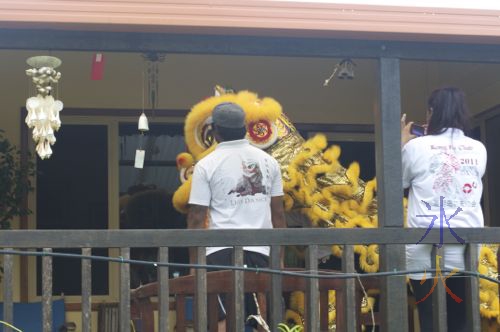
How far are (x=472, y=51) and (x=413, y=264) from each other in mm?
1258

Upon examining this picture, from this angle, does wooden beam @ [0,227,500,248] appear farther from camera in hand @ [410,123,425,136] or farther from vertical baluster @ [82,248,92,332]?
camera in hand @ [410,123,425,136]

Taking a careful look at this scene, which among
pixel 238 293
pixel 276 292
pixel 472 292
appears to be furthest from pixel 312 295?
pixel 472 292

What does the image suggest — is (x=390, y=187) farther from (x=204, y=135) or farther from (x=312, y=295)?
(x=204, y=135)

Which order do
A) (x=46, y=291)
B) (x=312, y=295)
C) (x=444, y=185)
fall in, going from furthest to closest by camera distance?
(x=444, y=185) < (x=312, y=295) < (x=46, y=291)

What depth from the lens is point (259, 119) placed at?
208 inches

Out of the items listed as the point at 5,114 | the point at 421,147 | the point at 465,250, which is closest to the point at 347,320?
Result: the point at 465,250

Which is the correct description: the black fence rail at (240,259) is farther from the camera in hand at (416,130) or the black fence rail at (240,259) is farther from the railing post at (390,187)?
the camera in hand at (416,130)

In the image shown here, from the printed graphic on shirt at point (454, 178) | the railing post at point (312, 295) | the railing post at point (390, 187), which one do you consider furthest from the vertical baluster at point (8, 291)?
the printed graphic on shirt at point (454, 178)

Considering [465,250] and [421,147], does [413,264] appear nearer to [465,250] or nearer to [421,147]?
[465,250]

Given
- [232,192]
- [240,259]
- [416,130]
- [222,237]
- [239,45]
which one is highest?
[239,45]

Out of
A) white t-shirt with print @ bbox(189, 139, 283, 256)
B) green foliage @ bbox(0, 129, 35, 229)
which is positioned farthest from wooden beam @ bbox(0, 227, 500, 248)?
green foliage @ bbox(0, 129, 35, 229)

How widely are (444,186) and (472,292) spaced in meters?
0.56

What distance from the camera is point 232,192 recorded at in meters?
4.39

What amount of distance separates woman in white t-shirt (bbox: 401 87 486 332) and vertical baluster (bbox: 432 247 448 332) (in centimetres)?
7
